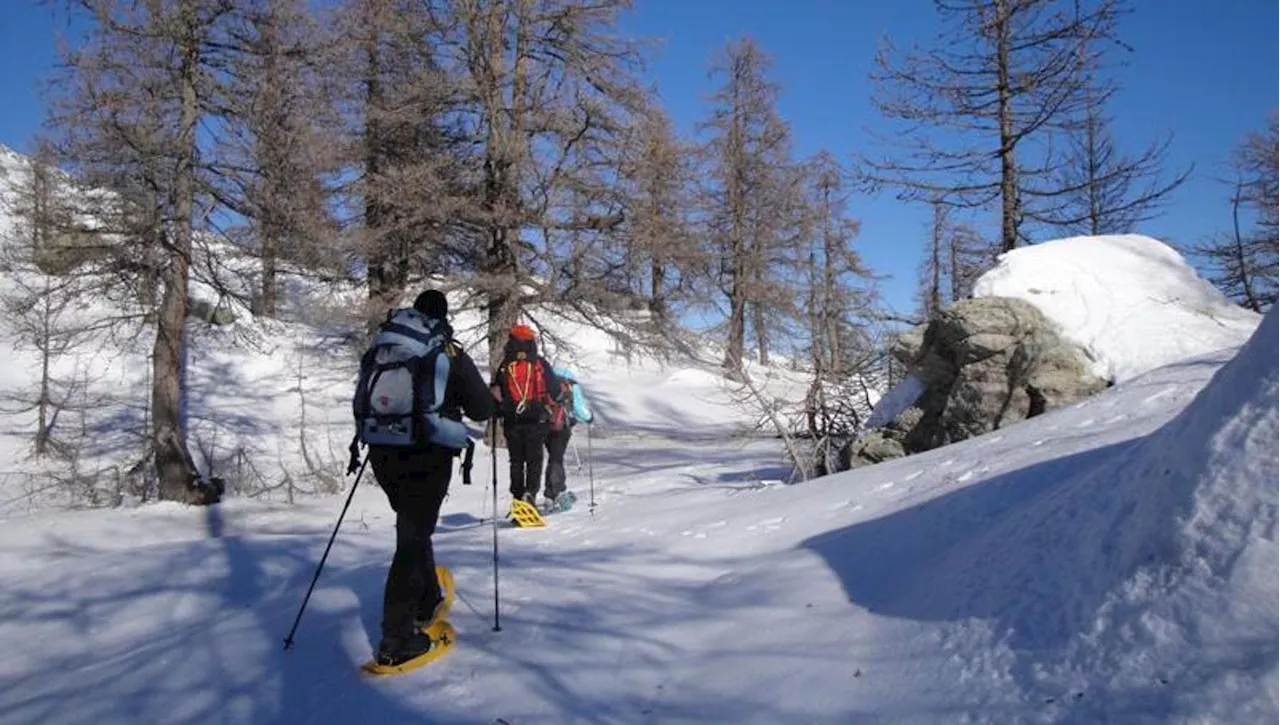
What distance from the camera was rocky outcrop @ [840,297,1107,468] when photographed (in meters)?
8.57

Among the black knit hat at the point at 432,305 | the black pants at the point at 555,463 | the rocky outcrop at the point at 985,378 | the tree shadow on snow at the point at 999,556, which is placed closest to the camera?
the tree shadow on snow at the point at 999,556

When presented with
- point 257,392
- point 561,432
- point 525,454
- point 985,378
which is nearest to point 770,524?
point 525,454

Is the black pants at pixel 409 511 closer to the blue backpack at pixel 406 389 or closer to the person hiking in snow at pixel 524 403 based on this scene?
the blue backpack at pixel 406 389

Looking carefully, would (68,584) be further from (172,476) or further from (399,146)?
(399,146)

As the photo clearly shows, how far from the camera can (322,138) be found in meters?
13.3

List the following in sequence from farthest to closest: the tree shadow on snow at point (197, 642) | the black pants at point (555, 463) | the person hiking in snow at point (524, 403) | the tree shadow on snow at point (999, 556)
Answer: the black pants at point (555, 463)
the person hiking in snow at point (524, 403)
the tree shadow on snow at point (197, 642)
the tree shadow on snow at point (999, 556)

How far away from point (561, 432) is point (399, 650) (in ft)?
15.1

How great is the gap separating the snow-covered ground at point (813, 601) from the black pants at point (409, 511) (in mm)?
331

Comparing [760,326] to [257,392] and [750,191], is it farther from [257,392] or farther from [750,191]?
[257,392]

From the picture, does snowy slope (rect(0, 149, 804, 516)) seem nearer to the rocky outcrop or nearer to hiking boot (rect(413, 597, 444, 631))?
the rocky outcrop

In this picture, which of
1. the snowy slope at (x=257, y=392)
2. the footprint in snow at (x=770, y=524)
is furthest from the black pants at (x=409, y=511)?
the snowy slope at (x=257, y=392)

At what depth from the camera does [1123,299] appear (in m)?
9.13

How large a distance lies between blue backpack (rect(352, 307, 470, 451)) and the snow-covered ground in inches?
43.2

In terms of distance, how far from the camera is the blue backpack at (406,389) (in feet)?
13.0
